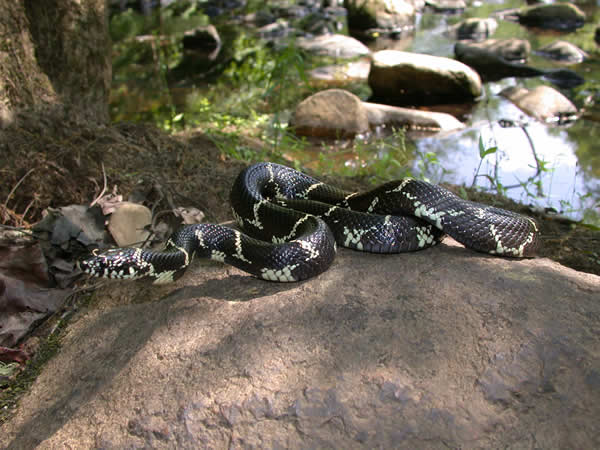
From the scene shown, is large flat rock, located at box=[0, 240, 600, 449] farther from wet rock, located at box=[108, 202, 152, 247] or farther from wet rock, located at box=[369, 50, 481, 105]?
wet rock, located at box=[369, 50, 481, 105]

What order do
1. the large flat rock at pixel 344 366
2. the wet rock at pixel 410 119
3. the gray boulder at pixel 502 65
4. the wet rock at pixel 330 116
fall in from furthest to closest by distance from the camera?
the gray boulder at pixel 502 65
the wet rock at pixel 410 119
the wet rock at pixel 330 116
the large flat rock at pixel 344 366

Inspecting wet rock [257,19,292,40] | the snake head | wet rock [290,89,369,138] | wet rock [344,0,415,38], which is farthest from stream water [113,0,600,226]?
wet rock [344,0,415,38]

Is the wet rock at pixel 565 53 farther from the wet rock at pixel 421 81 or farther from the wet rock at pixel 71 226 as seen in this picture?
the wet rock at pixel 71 226

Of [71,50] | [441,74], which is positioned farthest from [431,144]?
[71,50]

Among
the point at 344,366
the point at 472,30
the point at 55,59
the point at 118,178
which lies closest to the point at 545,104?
the point at 472,30

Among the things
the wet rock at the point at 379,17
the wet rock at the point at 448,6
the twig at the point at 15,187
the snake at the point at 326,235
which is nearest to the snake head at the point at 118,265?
the snake at the point at 326,235

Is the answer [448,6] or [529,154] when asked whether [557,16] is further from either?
[529,154]

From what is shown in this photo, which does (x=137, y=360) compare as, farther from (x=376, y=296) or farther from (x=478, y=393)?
(x=478, y=393)
